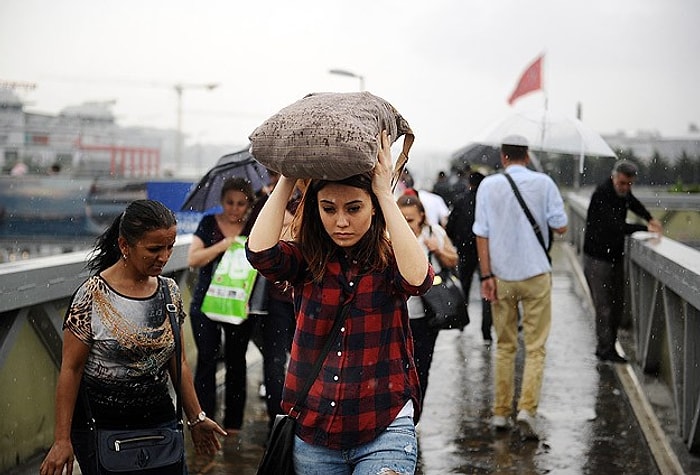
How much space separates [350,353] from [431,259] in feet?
10.4

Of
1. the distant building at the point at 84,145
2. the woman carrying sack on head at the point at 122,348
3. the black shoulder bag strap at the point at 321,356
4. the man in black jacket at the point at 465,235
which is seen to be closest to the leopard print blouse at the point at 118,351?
the woman carrying sack on head at the point at 122,348

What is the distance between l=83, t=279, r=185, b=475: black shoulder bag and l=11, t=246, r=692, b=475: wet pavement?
2.22 meters

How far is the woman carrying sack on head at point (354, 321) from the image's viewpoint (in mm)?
3330

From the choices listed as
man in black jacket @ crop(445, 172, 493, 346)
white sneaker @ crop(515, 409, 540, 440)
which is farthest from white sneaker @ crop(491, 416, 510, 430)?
man in black jacket @ crop(445, 172, 493, 346)

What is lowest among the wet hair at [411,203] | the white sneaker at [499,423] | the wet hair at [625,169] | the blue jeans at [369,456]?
the white sneaker at [499,423]

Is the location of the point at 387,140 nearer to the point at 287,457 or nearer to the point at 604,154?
the point at 287,457

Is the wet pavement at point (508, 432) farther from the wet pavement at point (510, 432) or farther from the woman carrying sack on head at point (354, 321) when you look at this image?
the woman carrying sack on head at point (354, 321)

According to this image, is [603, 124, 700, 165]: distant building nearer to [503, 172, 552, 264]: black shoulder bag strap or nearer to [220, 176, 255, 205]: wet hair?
[503, 172, 552, 264]: black shoulder bag strap

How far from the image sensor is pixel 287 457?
3.39 meters

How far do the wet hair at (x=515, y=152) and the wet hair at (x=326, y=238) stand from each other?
410 centimetres

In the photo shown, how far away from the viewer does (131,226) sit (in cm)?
395

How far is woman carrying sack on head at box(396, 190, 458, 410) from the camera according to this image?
20.2 feet

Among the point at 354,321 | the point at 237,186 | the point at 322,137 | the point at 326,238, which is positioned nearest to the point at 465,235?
the point at 237,186

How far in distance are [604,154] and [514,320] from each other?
1.57m
